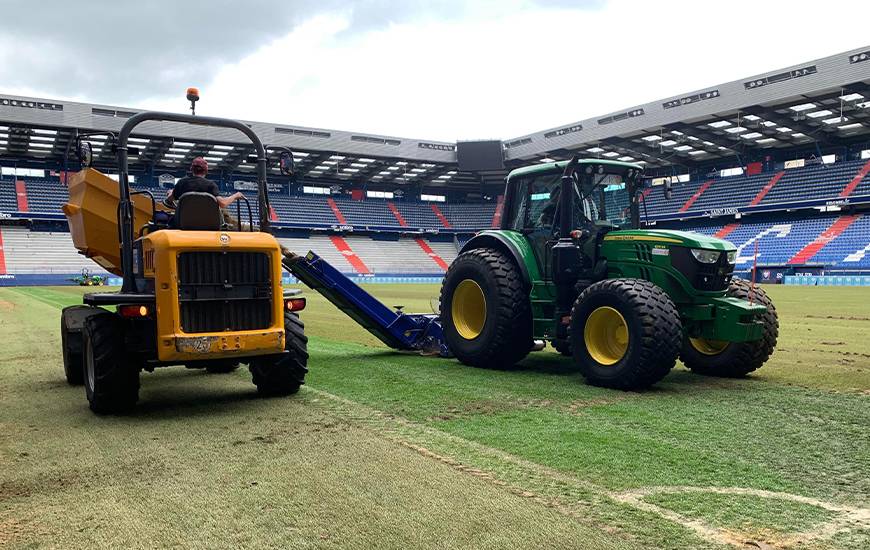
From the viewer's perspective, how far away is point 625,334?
655cm

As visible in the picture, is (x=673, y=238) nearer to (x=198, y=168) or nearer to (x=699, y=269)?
(x=699, y=269)

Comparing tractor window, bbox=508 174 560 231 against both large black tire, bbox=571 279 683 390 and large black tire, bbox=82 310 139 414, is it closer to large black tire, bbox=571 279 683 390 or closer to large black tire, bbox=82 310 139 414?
large black tire, bbox=571 279 683 390

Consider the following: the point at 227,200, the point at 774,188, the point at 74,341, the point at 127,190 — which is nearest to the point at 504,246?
the point at 227,200

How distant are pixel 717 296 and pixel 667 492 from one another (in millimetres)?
3702

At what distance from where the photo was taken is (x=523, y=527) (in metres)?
3.05

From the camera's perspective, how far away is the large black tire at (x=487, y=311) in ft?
24.7

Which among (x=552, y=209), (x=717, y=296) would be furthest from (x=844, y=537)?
(x=552, y=209)

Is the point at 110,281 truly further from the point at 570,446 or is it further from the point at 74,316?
the point at 570,446

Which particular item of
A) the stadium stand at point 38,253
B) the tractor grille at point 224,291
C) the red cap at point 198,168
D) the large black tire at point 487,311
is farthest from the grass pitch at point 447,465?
the stadium stand at point 38,253

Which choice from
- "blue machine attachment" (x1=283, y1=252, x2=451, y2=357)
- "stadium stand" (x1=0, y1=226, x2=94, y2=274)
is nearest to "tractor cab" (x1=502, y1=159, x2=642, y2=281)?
"blue machine attachment" (x1=283, y1=252, x2=451, y2=357)

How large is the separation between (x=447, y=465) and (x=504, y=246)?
427 centimetres

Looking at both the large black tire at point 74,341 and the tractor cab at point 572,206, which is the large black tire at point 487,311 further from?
the large black tire at point 74,341

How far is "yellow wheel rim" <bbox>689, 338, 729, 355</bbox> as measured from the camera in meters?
7.16

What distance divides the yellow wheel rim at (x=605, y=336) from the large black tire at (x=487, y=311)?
1.09 m
